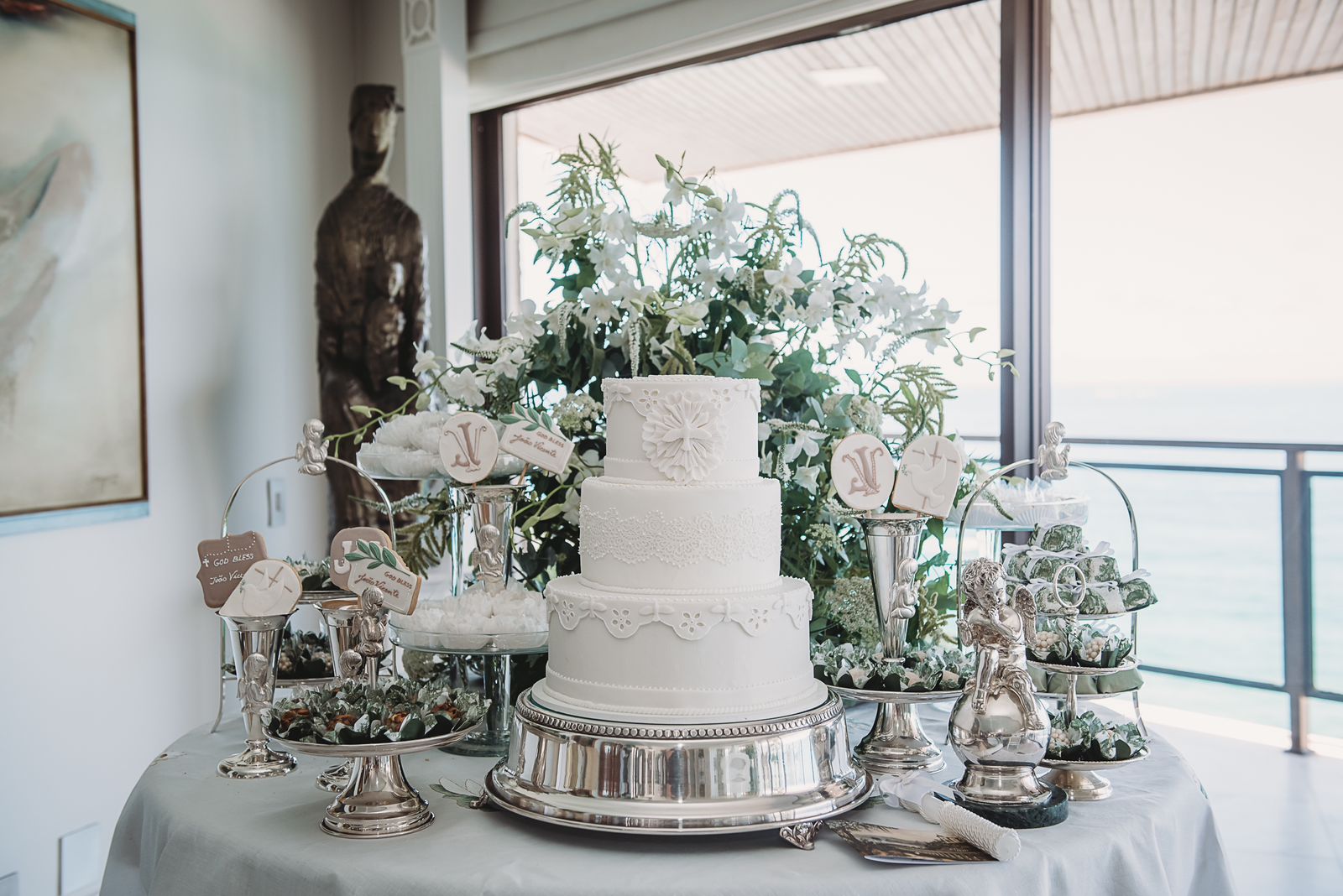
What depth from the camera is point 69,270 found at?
110 inches

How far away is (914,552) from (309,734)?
3.00ft

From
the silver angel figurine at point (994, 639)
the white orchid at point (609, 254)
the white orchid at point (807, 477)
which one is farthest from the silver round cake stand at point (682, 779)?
the white orchid at point (609, 254)

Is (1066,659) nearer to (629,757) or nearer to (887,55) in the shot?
(629,757)

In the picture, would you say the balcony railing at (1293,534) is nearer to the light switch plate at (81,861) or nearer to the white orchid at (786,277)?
the white orchid at (786,277)

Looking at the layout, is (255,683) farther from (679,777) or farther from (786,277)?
(786,277)

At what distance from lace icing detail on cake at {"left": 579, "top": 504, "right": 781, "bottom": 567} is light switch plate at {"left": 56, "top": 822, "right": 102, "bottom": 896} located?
85.4 inches

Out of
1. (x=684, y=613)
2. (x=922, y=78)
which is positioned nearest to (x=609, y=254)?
(x=684, y=613)

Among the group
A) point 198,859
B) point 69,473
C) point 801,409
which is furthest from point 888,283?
point 69,473

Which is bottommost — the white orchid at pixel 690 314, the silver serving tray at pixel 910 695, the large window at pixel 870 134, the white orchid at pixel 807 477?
the silver serving tray at pixel 910 695

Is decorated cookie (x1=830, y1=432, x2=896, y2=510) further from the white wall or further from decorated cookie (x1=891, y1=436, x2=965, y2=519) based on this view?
the white wall

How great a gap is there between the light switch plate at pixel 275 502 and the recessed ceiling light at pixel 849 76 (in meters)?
2.09

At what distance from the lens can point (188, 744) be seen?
5.89 ft

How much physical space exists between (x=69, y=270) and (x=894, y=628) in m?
2.32

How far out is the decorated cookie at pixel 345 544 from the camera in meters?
1.62
